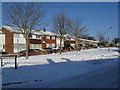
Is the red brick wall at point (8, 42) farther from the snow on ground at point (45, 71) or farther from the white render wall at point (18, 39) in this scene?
the snow on ground at point (45, 71)

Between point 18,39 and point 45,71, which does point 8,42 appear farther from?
point 45,71

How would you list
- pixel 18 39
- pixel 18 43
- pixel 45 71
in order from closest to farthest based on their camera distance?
pixel 45 71, pixel 18 43, pixel 18 39

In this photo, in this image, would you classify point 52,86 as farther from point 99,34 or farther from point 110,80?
point 99,34

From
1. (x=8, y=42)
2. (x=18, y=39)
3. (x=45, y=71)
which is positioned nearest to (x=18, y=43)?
(x=18, y=39)

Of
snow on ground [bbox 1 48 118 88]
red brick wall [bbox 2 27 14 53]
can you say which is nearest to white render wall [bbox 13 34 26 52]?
red brick wall [bbox 2 27 14 53]

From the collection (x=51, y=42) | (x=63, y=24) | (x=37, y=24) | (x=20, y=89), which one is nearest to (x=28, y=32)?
(x=37, y=24)

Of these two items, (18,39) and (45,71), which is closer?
(45,71)

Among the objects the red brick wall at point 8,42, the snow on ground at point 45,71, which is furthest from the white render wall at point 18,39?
the snow on ground at point 45,71

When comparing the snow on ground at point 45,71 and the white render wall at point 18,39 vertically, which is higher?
the white render wall at point 18,39

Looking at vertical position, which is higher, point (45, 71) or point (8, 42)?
point (8, 42)

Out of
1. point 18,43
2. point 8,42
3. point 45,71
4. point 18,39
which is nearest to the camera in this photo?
point 45,71

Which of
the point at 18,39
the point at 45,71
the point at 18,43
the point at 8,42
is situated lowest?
the point at 45,71

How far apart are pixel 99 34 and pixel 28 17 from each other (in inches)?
1624

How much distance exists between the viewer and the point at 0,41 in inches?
1081
